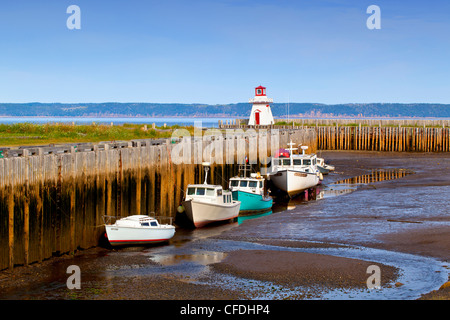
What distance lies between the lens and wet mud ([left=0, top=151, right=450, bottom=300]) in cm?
2014

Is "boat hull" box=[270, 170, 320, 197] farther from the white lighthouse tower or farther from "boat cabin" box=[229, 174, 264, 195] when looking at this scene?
the white lighthouse tower

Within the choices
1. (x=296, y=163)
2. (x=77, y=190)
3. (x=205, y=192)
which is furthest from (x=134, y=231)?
(x=296, y=163)

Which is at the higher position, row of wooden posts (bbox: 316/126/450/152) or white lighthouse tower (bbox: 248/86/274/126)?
white lighthouse tower (bbox: 248/86/274/126)

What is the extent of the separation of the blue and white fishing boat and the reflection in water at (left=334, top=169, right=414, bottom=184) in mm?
15260

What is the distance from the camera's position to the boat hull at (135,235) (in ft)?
86.2

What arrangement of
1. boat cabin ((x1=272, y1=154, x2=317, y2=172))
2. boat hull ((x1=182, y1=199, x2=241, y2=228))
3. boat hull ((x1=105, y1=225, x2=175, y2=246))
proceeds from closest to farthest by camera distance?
boat hull ((x1=105, y1=225, x2=175, y2=246))
boat hull ((x1=182, y1=199, x2=241, y2=228))
boat cabin ((x1=272, y1=154, x2=317, y2=172))

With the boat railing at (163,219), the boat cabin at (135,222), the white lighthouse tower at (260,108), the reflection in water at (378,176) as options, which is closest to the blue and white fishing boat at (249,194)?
the boat railing at (163,219)

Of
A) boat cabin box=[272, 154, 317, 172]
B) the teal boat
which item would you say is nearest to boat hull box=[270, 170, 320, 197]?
boat cabin box=[272, 154, 317, 172]

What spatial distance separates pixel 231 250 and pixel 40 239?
8.13m

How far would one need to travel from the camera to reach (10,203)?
22.2 metres

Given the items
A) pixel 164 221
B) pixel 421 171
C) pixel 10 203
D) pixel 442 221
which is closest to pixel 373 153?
pixel 421 171

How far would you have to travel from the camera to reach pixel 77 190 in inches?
1017

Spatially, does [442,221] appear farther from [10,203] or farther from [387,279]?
[10,203]
